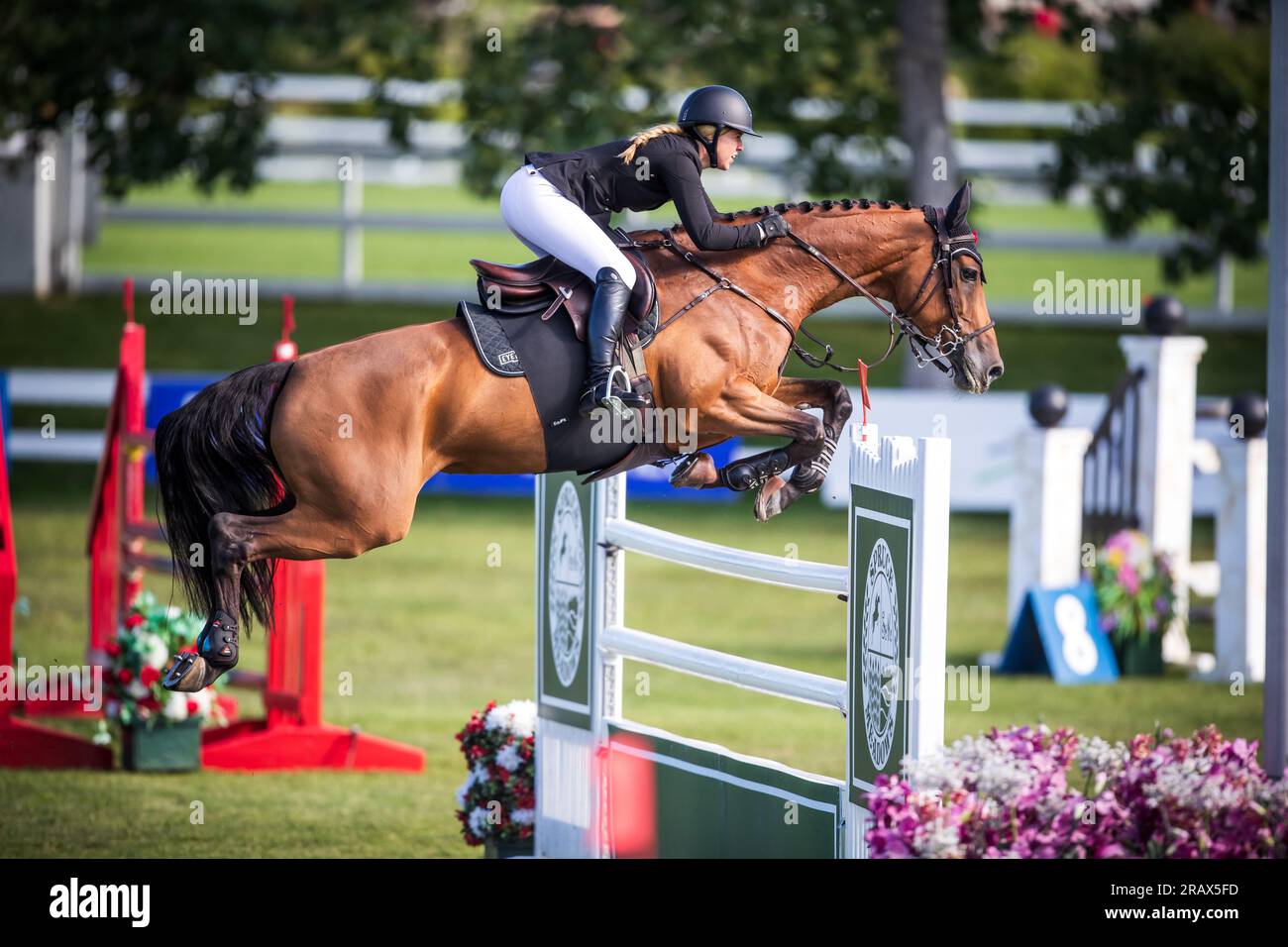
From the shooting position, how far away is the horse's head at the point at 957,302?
4.72 metres

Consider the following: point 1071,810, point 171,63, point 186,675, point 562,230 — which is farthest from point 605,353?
point 171,63

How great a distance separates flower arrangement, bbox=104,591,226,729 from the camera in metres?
7.02

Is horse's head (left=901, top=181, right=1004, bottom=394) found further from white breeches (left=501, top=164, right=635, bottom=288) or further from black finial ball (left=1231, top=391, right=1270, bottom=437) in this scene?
black finial ball (left=1231, top=391, right=1270, bottom=437)

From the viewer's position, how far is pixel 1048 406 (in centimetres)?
951

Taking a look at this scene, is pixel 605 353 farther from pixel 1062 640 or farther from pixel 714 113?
pixel 1062 640

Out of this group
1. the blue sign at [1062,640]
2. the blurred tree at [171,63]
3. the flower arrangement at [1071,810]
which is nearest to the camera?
the flower arrangement at [1071,810]

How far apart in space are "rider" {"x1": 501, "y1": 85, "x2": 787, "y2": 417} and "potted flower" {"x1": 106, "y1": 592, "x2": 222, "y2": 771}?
10.2 feet

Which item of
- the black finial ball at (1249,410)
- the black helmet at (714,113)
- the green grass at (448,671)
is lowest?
the green grass at (448,671)

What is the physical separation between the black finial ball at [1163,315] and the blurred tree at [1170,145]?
4.99 m

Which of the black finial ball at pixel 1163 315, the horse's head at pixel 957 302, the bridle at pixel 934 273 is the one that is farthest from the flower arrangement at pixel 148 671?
the black finial ball at pixel 1163 315

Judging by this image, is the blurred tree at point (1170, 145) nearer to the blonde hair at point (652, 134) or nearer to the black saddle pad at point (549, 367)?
the blonde hair at point (652, 134)

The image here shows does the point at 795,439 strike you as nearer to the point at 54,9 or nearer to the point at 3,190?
the point at 54,9

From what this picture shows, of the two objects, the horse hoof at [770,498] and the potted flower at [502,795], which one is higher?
the horse hoof at [770,498]
